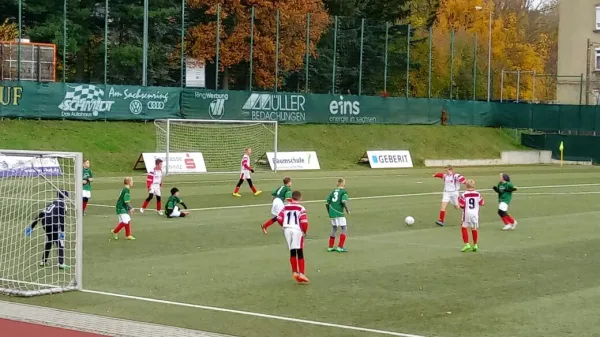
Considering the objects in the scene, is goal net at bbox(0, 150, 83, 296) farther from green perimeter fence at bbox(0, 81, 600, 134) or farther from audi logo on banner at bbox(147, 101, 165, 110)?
audi logo on banner at bbox(147, 101, 165, 110)

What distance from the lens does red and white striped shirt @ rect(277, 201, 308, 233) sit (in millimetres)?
16766

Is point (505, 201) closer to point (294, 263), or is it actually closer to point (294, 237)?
point (294, 263)

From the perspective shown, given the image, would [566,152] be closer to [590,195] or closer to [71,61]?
[590,195]

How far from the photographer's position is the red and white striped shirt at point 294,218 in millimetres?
16766

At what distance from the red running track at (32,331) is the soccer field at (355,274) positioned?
1359mm

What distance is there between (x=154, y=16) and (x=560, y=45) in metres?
38.5

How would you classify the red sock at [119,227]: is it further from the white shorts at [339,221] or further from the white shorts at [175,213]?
the white shorts at [339,221]

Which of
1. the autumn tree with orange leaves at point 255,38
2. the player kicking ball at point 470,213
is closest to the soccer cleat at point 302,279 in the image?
the player kicking ball at point 470,213

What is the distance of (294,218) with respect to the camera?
16875 mm

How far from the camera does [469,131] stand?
6650 centimetres

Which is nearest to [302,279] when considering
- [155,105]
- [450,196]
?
[450,196]

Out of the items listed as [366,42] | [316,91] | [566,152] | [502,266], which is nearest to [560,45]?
[566,152]

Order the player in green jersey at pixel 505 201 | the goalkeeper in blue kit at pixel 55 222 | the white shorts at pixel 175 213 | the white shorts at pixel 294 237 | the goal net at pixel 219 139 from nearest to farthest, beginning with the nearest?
the white shorts at pixel 294 237 < the goalkeeper in blue kit at pixel 55 222 < the player in green jersey at pixel 505 201 < the white shorts at pixel 175 213 < the goal net at pixel 219 139

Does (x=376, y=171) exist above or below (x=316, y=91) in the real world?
below
